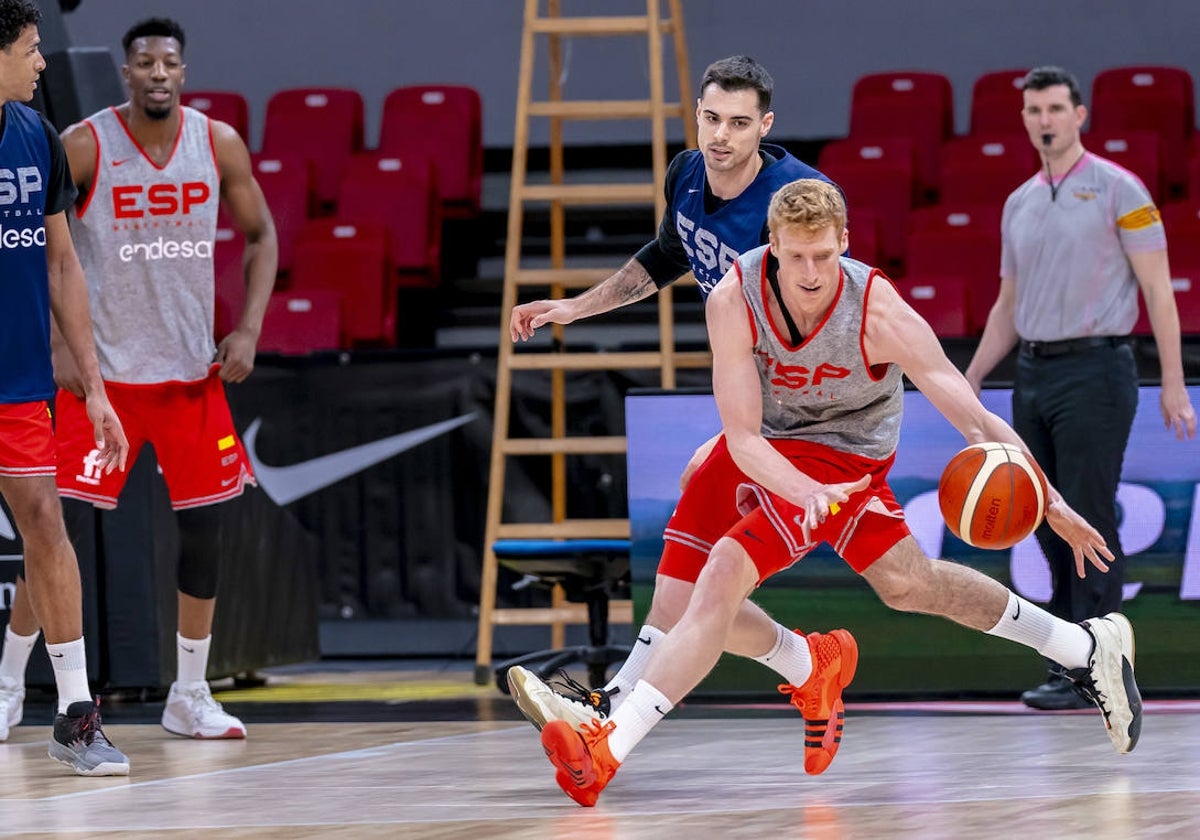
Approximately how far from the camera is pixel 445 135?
38.8 feet

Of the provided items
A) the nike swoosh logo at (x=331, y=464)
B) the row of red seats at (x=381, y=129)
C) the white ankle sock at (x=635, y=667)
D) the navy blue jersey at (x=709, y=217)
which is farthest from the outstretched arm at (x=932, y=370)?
the row of red seats at (x=381, y=129)

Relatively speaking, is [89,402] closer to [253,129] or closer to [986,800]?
[986,800]

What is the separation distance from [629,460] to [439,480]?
2252 mm

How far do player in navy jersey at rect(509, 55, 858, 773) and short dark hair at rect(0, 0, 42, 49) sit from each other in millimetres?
1547

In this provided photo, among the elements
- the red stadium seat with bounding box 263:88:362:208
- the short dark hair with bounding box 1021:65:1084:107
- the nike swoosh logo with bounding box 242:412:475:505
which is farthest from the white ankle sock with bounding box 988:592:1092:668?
the red stadium seat with bounding box 263:88:362:208

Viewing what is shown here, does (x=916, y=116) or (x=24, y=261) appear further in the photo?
(x=916, y=116)

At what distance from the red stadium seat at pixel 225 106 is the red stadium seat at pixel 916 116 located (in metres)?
3.96

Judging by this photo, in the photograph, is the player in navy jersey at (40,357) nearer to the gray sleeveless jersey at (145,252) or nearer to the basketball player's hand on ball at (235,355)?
Result: the gray sleeveless jersey at (145,252)

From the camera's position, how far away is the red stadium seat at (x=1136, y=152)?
415 inches

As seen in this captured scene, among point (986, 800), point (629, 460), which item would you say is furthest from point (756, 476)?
point (629, 460)

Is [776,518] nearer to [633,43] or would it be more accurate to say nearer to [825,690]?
[825,690]

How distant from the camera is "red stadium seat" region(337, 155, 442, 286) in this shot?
36.2ft

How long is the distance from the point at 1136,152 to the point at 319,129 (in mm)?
5107

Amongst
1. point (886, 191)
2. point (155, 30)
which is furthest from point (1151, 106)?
point (155, 30)
